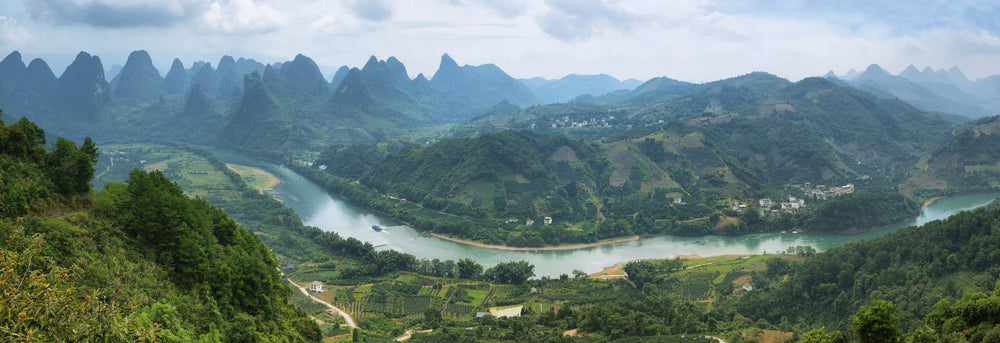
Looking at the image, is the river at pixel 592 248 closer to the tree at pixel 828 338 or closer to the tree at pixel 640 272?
the tree at pixel 640 272

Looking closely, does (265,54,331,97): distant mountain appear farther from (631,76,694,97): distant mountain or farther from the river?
Answer: (631,76,694,97): distant mountain

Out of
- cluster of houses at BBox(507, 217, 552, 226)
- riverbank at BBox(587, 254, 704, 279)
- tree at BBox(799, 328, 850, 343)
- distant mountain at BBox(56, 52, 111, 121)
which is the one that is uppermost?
distant mountain at BBox(56, 52, 111, 121)

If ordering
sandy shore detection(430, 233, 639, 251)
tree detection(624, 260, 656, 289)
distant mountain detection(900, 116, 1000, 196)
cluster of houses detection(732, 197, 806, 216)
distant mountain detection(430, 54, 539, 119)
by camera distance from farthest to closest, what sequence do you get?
distant mountain detection(430, 54, 539, 119)
distant mountain detection(900, 116, 1000, 196)
cluster of houses detection(732, 197, 806, 216)
sandy shore detection(430, 233, 639, 251)
tree detection(624, 260, 656, 289)

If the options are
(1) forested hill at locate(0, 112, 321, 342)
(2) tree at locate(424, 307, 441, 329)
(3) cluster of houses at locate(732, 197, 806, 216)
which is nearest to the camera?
(1) forested hill at locate(0, 112, 321, 342)

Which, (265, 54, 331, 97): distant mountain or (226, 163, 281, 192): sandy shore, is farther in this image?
(265, 54, 331, 97): distant mountain

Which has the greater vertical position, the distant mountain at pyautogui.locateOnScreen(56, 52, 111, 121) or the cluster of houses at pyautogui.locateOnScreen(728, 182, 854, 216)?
the distant mountain at pyautogui.locateOnScreen(56, 52, 111, 121)

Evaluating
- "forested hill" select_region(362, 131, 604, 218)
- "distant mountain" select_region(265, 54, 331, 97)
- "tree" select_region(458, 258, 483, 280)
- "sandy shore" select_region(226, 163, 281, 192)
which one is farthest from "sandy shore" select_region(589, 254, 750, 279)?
"distant mountain" select_region(265, 54, 331, 97)
